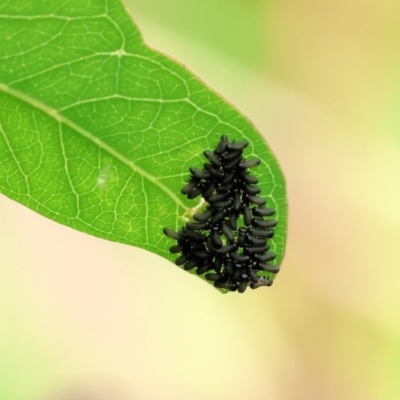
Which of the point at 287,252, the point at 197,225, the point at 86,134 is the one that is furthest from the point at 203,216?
the point at 287,252

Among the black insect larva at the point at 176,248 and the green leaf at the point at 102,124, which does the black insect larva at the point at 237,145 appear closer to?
the green leaf at the point at 102,124

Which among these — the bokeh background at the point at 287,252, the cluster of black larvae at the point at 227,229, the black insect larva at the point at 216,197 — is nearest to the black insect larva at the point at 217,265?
the cluster of black larvae at the point at 227,229

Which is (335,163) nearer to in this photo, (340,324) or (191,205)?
(340,324)

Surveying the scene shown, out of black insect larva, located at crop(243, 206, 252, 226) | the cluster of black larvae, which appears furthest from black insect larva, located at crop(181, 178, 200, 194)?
black insect larva, located at crop(243, 206, 252, 226)

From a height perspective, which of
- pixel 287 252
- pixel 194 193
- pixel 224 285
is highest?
pixel 287 252

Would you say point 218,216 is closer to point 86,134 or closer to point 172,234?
point 172,234

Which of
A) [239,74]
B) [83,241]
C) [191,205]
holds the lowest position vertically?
[83,241]

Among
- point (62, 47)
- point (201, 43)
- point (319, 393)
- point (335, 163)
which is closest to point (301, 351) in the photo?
point (319, 393)
